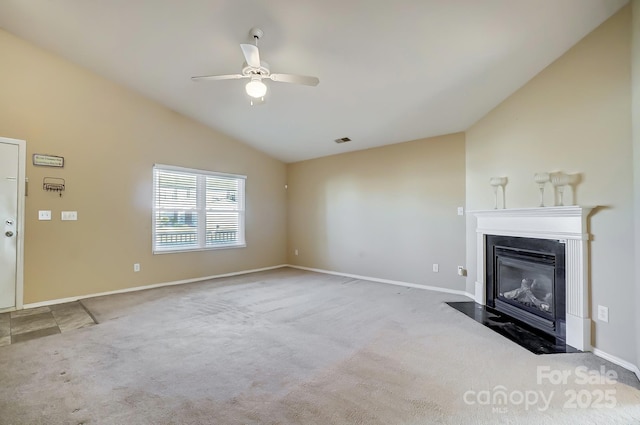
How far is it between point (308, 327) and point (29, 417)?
82.2 inches

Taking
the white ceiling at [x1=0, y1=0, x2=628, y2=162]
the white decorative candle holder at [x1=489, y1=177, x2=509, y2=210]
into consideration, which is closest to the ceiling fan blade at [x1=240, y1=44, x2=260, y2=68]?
the white ceiling at [x1=0, y1=0, x2=628, y2=162]

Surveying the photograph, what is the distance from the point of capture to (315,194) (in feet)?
21.2

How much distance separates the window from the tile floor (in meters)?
1.46

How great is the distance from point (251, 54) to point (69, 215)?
140 inches

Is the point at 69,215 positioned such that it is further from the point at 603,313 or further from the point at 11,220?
Result: the point at 603,313

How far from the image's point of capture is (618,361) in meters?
2.28

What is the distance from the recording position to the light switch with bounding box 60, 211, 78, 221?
3.97 m

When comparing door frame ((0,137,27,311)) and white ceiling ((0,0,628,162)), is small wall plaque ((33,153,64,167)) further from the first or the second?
white ceiling ((0,0,628,162))

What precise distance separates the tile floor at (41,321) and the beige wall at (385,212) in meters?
4.11

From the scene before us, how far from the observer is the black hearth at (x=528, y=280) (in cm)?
279

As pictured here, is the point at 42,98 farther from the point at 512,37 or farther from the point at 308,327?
the point at 512,37

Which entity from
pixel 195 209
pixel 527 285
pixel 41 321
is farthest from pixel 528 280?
pixel 41 321

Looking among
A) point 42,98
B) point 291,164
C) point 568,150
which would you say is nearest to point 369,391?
point 568,150

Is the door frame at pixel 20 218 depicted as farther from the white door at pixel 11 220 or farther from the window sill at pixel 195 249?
the window sill at pixel 195 249
